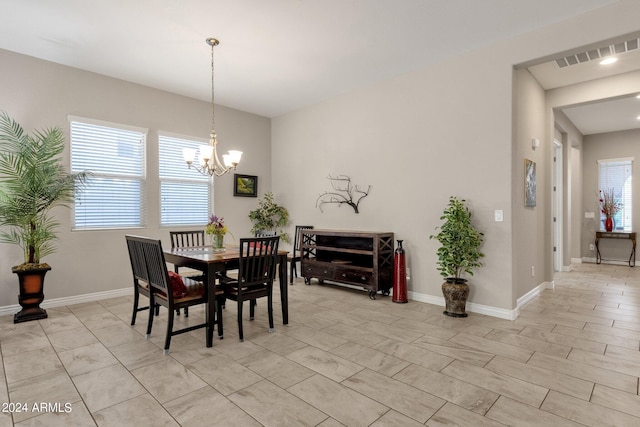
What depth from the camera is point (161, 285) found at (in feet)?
9.28

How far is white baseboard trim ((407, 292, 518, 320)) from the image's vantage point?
3.62m

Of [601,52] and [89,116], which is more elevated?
[601,52]

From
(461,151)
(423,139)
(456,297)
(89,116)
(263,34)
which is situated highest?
(263,34)

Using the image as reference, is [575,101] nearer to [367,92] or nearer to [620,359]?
[367,92]

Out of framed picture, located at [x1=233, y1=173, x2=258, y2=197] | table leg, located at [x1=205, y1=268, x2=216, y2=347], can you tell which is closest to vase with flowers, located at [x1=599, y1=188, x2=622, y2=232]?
framed picture, located at [x1=233, y1=173, x2=258, y2=197]

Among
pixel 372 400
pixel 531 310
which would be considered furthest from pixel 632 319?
pixel 372 400

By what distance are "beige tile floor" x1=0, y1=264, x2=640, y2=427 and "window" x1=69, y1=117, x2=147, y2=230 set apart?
1.26m

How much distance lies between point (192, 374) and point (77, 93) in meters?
3.92

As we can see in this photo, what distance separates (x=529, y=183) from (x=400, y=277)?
1.89 metres

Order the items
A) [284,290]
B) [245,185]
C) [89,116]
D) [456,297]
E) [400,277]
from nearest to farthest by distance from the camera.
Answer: [284,290], [456,297], [400,277], [89,116], [245,185]

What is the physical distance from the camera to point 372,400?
2.07 meters

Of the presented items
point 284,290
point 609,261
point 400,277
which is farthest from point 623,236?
point 284,290

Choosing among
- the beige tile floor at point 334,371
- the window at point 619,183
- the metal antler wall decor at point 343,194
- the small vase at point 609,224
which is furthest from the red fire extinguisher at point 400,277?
the window at point 619,183

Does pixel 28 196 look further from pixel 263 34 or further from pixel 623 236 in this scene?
pixel 623 236
